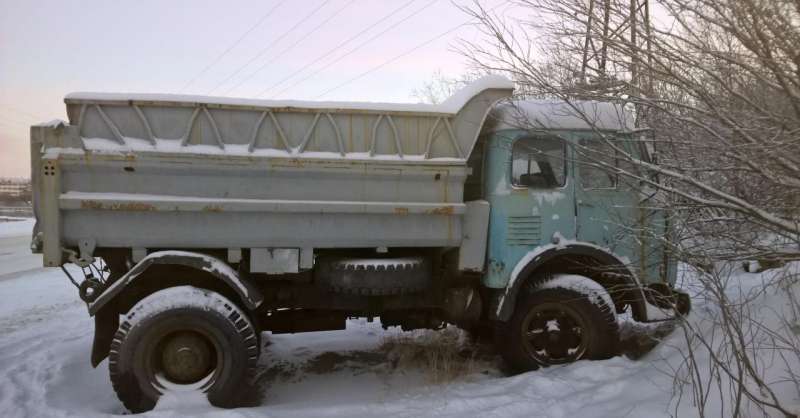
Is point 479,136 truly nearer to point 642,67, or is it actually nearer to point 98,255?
point 642,67

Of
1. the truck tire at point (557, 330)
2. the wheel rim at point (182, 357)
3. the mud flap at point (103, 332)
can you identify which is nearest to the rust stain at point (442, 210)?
the truck tire at point (557, 330)

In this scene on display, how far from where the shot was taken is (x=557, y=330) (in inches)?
174

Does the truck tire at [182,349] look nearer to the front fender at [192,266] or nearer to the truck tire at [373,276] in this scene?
the front fender at [192,266]

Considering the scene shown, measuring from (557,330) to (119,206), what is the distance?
145 inches

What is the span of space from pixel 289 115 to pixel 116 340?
2097mm

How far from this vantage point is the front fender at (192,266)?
371 centimetres

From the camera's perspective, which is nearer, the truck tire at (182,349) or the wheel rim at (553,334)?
the truck tire at (182,349)

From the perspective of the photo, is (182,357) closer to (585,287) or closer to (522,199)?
(522,199)

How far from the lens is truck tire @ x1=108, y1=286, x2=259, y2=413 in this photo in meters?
3.65

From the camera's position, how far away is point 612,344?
436 cm

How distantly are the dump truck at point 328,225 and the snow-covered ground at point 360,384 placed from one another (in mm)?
316

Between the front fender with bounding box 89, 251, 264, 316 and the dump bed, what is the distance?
104 mm

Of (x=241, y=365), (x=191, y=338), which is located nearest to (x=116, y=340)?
(x=191, y=338)

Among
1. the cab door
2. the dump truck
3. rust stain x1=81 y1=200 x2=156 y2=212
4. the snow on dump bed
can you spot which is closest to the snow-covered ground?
the dump truck
